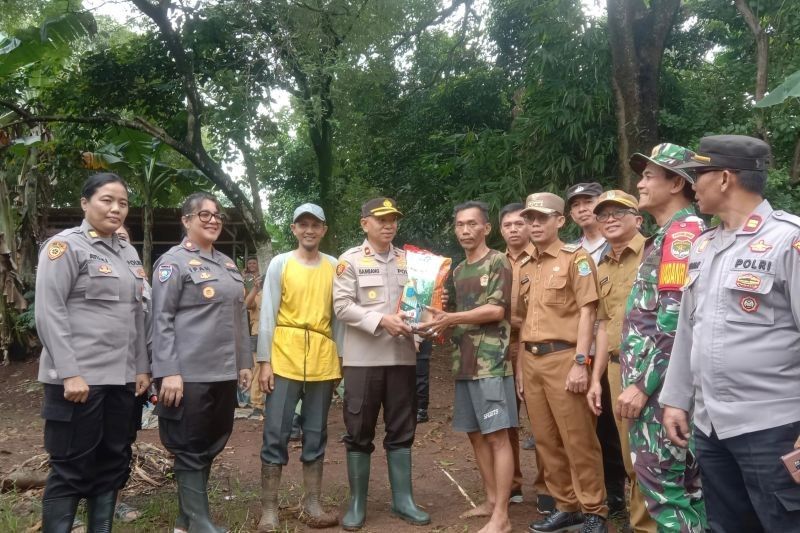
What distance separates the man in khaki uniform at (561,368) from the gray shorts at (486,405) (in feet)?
0.40

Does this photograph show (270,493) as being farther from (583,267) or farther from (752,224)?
(752,224)

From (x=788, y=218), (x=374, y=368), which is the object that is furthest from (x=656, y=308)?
(x=374, y=368)

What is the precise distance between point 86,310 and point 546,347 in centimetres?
253

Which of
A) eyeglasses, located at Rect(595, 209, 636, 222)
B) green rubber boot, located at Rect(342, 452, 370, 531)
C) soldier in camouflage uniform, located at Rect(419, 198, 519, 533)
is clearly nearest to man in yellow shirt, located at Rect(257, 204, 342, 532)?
green rubber boot, located at Rect(342, 452, 370, 531)

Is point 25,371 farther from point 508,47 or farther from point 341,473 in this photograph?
point 508,47

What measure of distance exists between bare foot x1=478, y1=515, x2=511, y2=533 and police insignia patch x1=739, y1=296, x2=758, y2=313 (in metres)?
2.21

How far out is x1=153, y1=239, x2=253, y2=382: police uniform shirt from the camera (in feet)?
12.5

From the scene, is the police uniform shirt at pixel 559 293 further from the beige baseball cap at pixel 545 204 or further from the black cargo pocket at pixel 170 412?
the black cargo pocket at pixel 170 412

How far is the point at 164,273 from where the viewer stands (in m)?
3.86

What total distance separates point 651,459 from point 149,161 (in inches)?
463

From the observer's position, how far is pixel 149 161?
12758 mm

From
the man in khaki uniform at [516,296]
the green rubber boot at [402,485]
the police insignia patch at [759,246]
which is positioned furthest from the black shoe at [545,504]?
the police insignia patch at [759,246]

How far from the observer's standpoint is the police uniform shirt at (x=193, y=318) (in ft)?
12.5

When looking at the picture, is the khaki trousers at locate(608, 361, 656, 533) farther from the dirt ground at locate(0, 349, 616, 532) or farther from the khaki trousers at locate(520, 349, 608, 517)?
the dirt ground at locate(0, 349, 616, 532)
